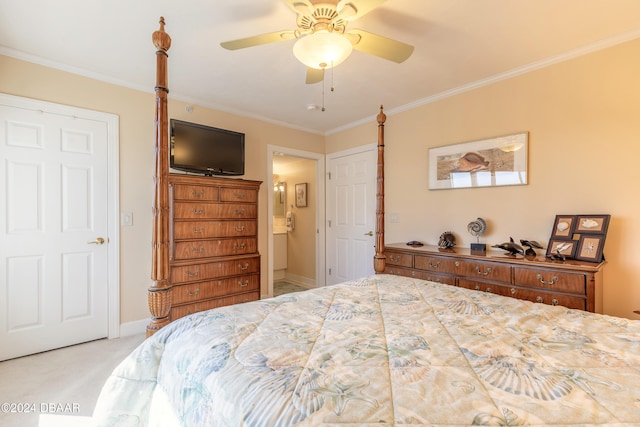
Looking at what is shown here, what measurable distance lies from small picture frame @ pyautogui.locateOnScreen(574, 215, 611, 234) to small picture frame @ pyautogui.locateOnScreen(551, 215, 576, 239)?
0.10 ft

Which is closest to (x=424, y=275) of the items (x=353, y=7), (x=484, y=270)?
(x=484, y=270)

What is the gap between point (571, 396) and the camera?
71 centimetres

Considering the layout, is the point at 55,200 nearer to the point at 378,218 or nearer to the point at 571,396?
the point at 378,218

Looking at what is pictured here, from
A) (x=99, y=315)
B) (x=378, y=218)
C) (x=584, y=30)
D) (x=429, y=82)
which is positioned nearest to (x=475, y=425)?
(x=378, y=218)

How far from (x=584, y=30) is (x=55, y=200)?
175 inches

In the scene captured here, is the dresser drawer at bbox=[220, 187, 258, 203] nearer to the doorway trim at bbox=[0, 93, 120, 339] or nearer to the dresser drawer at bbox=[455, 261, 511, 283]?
the doorway trim at bbox=[0, 93, 120, 339]

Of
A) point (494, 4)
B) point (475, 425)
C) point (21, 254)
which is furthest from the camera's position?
point (21, 254)

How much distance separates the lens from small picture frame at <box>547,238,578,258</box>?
7.20ft

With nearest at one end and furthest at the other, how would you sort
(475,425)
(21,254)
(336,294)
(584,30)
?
(475,425) < (336,294) < (584,30) < (21,254)

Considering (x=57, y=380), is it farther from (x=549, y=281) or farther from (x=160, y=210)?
(x=549, y=281)

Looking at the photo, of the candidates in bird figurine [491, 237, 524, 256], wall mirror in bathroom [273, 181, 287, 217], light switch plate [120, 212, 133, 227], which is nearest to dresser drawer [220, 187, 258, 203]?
light switch plate [120, 212, 133, 227]

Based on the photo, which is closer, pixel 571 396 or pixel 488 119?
pixel 571 396

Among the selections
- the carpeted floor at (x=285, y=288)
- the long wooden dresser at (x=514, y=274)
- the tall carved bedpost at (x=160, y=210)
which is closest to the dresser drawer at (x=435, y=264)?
the long wooden dresser at (x=514, y=274)

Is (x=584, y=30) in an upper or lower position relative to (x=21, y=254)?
upper
